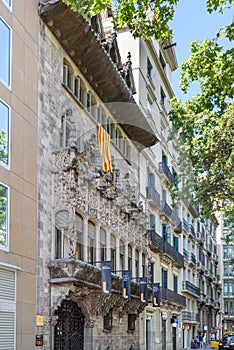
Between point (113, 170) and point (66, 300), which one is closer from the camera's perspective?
point (66, 300)

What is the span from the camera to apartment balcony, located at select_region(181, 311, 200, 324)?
171 ft

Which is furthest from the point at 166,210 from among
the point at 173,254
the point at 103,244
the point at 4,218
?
the point at 4,218

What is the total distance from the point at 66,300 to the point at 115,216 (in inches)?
253

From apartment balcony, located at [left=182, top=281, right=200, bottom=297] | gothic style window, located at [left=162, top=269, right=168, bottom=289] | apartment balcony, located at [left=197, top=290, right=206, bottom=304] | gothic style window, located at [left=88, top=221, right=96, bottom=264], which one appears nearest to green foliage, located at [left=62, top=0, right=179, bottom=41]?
gothic style window, located at [left=88, top=221, right=96, bottom=264]

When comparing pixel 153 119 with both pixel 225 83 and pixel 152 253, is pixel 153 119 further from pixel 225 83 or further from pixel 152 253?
pixel 225 83

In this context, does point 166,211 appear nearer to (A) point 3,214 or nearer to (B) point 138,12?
(A) point 3,214

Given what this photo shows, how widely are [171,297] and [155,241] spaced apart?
703cm

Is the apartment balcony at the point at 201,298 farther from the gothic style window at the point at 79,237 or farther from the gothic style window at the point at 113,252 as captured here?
the gothic style window at the point at 79,237

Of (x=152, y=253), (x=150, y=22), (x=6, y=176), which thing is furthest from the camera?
(x=152, y=253)

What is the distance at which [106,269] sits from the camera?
24422 mm

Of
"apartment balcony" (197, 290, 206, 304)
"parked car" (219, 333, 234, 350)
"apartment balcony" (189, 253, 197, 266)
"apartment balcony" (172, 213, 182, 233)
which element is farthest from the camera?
"apartment balcony" (197, 290, 206, 304)

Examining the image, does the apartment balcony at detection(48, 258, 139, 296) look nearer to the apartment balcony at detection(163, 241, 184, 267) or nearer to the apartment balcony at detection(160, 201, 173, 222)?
the apartment balcony at detection(163, 241, 184, 267)

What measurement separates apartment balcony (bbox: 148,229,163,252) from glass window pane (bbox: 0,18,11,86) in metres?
19.3

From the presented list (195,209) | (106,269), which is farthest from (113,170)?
(195,209)
